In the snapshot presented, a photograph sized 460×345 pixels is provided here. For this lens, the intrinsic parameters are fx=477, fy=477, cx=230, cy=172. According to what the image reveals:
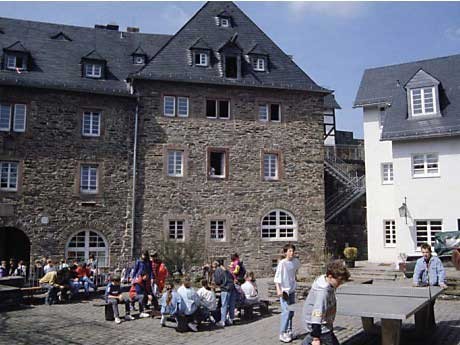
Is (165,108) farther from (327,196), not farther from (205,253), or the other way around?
(327,196)

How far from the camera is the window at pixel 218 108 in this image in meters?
23.5

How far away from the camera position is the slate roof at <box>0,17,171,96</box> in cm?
2180

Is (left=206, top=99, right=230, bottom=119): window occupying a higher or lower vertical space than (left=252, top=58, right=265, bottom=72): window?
lower

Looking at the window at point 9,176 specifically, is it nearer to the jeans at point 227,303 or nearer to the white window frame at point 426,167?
the jeans at point 227,303

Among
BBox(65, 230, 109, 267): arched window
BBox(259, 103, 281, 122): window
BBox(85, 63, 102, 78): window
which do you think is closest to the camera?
BBox(65, 230, 109, 267): arched window

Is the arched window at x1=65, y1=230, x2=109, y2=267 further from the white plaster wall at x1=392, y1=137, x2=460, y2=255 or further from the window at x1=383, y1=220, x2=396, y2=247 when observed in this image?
the window at x1=383, y1=220, x2=396, y2=247

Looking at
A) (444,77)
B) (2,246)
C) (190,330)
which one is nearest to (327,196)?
(444,77)

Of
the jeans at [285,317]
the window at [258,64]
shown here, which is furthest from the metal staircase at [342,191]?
the jeans at [285,317]

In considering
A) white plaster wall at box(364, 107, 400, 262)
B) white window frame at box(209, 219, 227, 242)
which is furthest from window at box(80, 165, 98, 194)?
white plaster wall at box(364, 107, 400, 262)

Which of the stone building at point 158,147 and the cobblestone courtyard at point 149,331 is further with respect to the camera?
the stone building at point 158,147

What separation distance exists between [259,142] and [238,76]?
350 centimetres

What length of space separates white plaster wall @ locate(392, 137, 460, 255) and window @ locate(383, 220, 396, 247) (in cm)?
210

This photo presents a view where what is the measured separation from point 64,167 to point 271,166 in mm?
9851

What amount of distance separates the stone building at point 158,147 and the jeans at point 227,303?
10.2m
